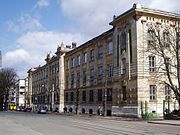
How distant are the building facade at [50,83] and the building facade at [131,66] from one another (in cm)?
1747

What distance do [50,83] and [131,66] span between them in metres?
40.2

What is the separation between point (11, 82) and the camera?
79.0m

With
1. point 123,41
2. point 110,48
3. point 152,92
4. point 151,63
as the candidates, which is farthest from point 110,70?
point 152,92

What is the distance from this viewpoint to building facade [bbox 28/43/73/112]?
63438 millimetres

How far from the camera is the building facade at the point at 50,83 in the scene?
6344cm

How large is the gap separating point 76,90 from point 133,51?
22417 mm

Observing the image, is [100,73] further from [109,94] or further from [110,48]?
[110,48]

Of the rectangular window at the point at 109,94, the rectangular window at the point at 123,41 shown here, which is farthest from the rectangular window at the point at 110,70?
the rectangular window at the point at 123,41

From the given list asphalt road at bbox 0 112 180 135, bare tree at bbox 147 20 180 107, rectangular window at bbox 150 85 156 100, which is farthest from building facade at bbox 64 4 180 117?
asphalt road at bbox 0 112 180 135

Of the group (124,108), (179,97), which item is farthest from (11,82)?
(179,97)

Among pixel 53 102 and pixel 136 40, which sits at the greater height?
pixel 136 40

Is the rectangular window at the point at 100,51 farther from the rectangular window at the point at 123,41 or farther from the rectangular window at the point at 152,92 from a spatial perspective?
the rectangular window at the point at 152,92

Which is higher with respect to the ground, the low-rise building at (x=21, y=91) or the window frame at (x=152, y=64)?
the window frame at (x=152, y=64)

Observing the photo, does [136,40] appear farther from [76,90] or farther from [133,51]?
[76,90]
